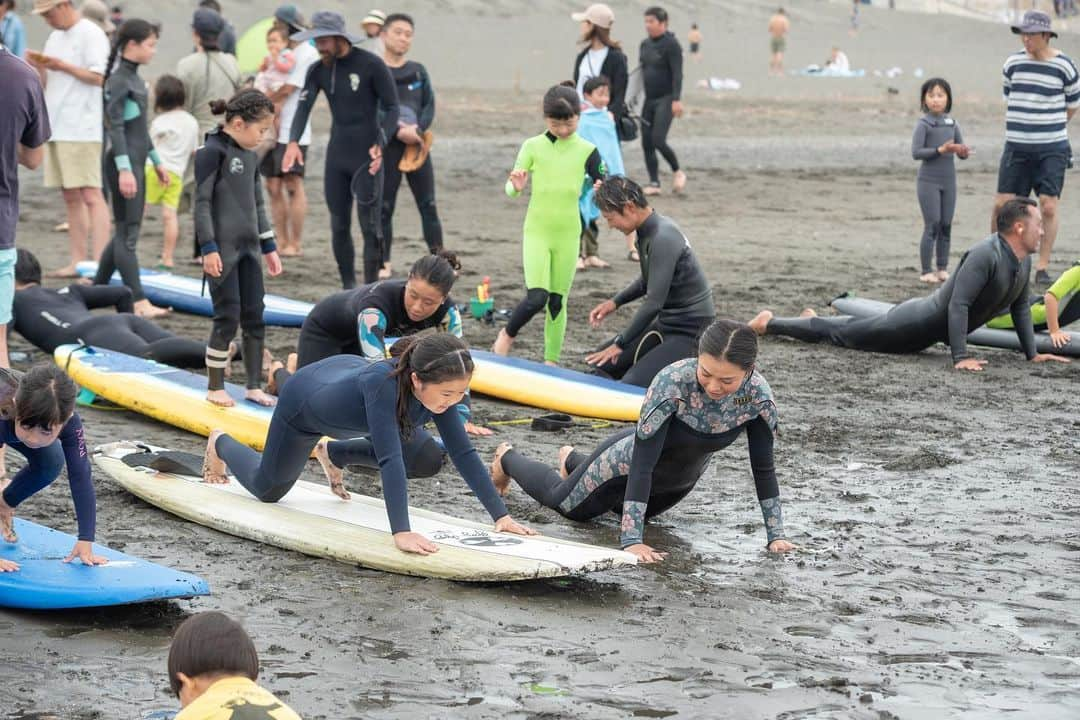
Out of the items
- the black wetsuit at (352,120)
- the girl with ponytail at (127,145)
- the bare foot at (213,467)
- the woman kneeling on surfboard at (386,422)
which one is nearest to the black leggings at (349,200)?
the black wetsuit at (352,120)

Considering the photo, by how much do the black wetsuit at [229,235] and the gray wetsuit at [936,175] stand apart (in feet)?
20.7

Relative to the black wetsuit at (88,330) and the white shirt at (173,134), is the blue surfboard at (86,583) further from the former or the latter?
the white shirt at (173,134)

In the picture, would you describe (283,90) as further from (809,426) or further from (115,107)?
(809,426)

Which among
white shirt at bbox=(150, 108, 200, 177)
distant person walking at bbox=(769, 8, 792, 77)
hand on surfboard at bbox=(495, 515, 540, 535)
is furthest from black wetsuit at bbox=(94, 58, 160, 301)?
distant person walking at bbox=(769, 8, 792, 77)

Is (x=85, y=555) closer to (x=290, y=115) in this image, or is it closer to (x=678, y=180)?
(x=290, y=115)

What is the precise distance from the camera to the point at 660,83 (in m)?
16.4

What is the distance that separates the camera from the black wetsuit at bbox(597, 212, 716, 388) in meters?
8.41

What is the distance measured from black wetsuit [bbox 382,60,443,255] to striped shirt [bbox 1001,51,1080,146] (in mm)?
4660

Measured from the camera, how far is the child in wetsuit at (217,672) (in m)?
3.49

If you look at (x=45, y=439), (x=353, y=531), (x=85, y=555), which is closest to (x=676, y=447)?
(x=353, y=531)

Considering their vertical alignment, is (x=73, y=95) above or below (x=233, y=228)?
above

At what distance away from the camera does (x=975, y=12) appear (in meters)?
48.8

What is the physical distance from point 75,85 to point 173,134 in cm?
89

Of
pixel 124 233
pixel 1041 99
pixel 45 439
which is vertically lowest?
pixel 45 439
